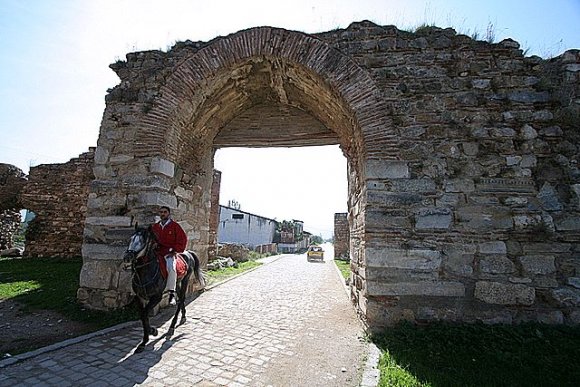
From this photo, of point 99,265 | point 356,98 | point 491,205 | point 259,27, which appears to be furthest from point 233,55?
point 491,205

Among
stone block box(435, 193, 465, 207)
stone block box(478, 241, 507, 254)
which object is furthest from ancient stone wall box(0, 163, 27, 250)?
stone block box(478, 241, 507, 254)

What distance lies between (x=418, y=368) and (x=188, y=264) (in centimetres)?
378

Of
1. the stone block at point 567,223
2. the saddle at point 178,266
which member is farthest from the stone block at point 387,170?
the saddle at point 178,266

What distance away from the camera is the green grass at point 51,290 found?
4748 mm

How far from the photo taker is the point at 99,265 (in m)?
5.05

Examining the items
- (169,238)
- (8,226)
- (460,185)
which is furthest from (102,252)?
(8,226)

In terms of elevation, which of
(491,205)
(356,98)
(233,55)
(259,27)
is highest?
(259,27)

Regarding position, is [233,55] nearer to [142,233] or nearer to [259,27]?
[259,27]

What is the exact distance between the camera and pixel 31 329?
4.28 meters

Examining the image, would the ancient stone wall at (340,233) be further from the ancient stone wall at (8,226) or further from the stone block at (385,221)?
the ancient stone wall at (8,226)

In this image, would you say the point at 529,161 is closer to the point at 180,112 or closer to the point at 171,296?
the point at 180,112

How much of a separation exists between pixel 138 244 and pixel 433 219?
4.16 meters

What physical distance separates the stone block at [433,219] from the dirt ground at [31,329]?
517cm

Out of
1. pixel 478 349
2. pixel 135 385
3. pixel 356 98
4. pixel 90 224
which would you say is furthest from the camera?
pixel 90 224
